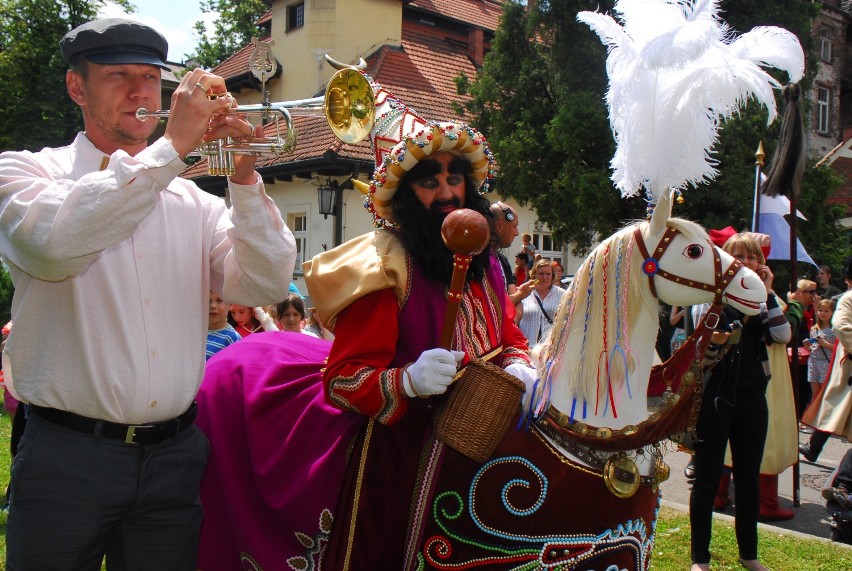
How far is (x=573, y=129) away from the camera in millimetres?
13609

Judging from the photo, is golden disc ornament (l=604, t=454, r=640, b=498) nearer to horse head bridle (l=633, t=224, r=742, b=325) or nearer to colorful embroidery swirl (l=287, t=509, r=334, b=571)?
horse head bridle (l=633, t=224, r=742, b=325)

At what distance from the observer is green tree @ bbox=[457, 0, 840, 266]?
13.0 metres

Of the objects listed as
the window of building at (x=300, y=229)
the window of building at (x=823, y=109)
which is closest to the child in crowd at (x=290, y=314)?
the window of building at (x=300, y=229)

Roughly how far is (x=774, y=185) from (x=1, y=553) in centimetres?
604

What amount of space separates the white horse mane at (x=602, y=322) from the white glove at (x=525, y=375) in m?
0.05

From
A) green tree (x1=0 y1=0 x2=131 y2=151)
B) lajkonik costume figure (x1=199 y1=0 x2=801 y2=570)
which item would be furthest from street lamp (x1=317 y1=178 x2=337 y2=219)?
green tree (x1=0 y1=0 x2=131 y2=151)

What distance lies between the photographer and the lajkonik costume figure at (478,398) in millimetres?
2617

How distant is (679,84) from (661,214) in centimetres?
46

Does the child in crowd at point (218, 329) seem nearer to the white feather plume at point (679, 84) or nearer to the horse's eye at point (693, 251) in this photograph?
the white feather plume at point (679, 84)

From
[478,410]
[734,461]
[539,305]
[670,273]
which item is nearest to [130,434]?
[478,410]

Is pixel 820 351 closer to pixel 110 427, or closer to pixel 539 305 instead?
pixel 539 305

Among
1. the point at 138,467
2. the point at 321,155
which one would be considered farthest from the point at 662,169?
the point at 321,155

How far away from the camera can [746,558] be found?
4.44 m

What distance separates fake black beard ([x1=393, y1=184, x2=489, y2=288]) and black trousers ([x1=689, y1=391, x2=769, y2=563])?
206 centimetres
